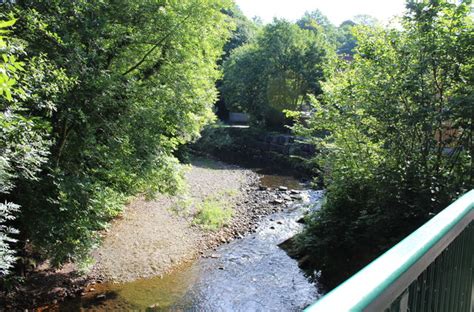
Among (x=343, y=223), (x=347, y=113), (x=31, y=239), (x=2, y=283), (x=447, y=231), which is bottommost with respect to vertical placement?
(x=2, y=283)

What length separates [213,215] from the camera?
13.5 metres

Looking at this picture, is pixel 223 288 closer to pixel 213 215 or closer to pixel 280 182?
pixel 213 215

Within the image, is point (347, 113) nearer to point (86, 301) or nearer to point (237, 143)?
point (86, 301)

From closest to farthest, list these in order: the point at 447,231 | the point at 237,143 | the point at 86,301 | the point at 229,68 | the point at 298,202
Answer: the point at 447,231, the point at 86,301, the point at 298,202, the point at 237,143, the point at 229,68

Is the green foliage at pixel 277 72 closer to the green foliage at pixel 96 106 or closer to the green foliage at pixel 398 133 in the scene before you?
the green foliage at pixel 96 106

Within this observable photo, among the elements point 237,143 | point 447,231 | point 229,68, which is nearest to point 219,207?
point 447,231

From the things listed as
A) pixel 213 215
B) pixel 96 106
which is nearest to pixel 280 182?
pixel 213 215

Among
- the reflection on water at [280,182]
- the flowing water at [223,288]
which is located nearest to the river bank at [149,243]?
the flowing water at [223,288]

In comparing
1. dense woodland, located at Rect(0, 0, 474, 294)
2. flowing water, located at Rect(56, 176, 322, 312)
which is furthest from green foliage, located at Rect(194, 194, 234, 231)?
dense woodland, located at Rect(0, 0, 474, 294)

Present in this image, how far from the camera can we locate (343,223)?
Answer: 320 inches

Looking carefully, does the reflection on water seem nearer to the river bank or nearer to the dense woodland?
the river bank

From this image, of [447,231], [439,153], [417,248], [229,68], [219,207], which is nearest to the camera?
[417,248]

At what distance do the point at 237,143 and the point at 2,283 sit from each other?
2626 centimetres

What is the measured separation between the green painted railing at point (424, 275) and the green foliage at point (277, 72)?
1119 inches
